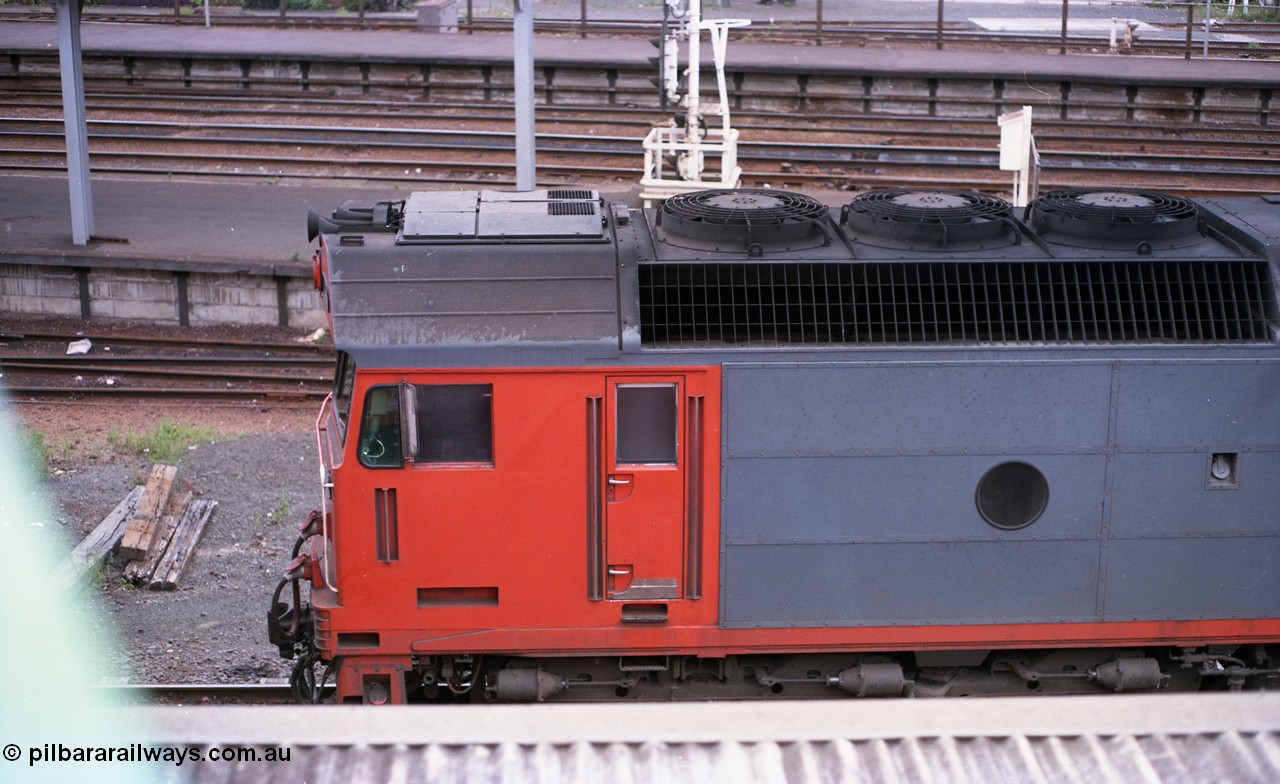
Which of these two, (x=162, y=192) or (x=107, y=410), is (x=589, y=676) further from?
(x=162, y=192)

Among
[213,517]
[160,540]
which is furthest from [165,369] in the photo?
[160,540]

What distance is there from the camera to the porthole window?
7.73m

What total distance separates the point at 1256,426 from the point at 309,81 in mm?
23473

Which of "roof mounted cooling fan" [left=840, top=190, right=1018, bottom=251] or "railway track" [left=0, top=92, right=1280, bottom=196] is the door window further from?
"railway track" [left=0, top=92, right=1280, bottom=196]

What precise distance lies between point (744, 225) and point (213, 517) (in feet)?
21.9

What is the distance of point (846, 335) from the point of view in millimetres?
7656

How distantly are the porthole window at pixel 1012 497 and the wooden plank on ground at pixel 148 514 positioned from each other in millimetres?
7017

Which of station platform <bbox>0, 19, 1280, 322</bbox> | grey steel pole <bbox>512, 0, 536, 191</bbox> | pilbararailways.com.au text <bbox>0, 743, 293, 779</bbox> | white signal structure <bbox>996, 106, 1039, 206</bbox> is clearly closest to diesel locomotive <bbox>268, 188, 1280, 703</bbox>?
pilbararailways.com.au text <bbox>0, 743, 293, 779</bbox>

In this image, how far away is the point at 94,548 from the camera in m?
11.3

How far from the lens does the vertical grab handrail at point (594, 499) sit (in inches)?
295

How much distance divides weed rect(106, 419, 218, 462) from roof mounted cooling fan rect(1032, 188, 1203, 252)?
907 centimetres

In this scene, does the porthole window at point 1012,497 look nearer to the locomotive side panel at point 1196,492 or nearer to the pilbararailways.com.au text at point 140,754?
the locomotive side panel at point 1196,492

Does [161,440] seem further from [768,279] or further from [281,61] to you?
[281,61]

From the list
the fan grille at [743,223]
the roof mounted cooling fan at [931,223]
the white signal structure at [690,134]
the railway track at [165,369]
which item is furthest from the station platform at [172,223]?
the roof mounted cooling fan at [931,223]
